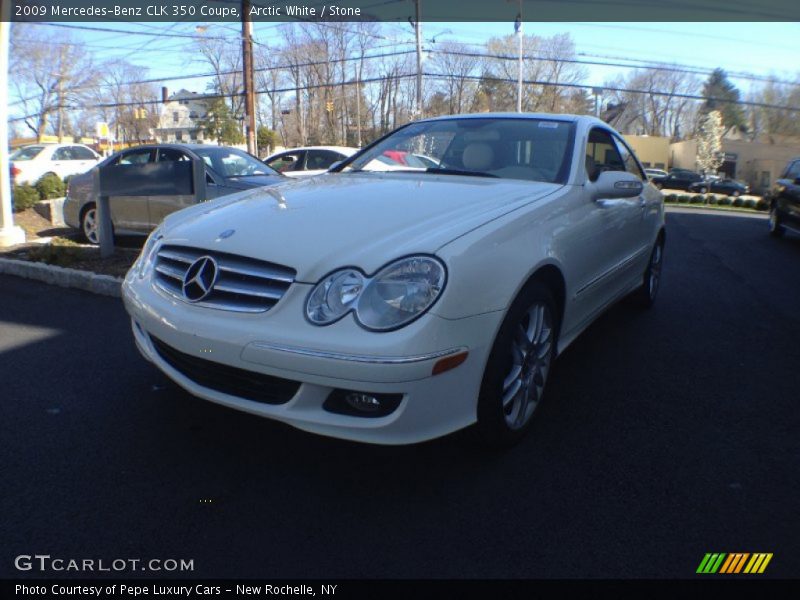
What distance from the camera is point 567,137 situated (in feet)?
12.0

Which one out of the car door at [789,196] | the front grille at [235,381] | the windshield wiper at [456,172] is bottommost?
the front grille at [235,381]

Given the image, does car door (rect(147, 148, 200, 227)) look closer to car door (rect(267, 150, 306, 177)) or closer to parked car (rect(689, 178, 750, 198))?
car door (rect(267, 150, 306, 177))

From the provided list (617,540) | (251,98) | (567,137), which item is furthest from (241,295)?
(251,98)

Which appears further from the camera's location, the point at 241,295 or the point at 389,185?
the point at 389,185

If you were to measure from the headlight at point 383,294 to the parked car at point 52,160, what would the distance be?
17.0 meters

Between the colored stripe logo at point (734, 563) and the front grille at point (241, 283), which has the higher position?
the front grille at point (241, 283)

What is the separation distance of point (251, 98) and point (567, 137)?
16110mm

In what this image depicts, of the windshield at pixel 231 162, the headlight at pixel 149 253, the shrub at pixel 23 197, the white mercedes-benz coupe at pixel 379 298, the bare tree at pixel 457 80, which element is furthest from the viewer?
the bare tree at pixel 457 80

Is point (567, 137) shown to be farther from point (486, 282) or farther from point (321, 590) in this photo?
point (321, 590)

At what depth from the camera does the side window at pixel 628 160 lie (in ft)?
15.3

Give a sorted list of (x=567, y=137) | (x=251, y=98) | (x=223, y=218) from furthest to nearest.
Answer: (x=251, y=98)
(x=567, y=137)
(x=223, y=218)

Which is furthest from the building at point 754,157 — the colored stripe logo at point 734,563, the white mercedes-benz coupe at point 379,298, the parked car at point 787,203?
the colored stripe logo at point 734,563

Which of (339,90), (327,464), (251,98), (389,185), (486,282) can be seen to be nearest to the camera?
(486,282)

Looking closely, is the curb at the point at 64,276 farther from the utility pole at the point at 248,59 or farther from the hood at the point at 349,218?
the utility pole at the point at 248,59
